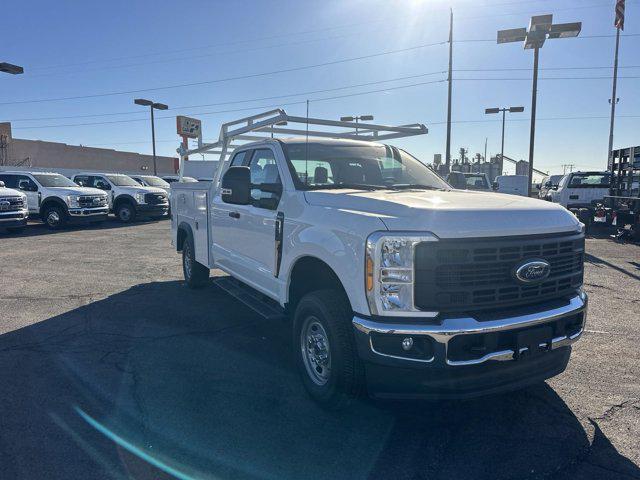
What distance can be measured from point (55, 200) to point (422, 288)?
54.2ft

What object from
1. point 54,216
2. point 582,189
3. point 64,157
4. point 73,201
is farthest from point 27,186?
point 64,157

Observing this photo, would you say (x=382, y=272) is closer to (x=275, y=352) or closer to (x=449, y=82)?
(x=275, y=352)

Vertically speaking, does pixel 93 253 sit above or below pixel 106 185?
below

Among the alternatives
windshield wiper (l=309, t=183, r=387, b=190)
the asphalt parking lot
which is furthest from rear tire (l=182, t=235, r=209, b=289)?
windshield wiper (l=309, t=183, r=387, b=190)

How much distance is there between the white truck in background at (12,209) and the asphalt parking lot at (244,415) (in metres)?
9.45

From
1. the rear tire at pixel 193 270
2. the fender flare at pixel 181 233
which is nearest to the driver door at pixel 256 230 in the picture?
the rear tire at pixel 193 270

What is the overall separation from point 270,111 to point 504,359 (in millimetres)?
3155

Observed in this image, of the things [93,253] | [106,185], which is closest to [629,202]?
[93,253]

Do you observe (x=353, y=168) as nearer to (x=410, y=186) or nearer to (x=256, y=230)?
(x=410, y=186)

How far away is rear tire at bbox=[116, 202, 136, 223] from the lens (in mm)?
19062

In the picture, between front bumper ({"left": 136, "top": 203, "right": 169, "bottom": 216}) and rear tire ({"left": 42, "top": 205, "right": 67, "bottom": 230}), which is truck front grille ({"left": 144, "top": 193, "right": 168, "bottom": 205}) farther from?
rear tire ({"left": 42, "top": 205, "right": 67, "bottom": 230})

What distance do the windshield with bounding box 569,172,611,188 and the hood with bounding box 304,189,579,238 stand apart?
1549 centimetres

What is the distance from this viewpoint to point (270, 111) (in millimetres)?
4797

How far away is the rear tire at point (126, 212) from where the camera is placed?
62.5ft
